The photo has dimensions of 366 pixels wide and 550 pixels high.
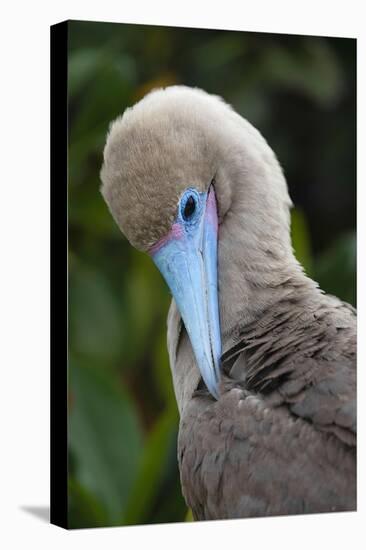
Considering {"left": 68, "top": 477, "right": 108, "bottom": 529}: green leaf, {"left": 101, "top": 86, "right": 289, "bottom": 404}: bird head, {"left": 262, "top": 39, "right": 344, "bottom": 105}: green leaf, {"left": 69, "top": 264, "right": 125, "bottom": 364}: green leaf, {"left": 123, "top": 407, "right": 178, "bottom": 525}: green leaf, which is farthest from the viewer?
{"left": 262, "top": 39, "right": 344, "bottom": 105}: green leaf

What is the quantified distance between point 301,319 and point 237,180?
57cm

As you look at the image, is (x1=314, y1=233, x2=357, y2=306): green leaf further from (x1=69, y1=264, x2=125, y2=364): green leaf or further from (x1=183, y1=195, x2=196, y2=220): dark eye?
(x1=183, y1=195, x2=196, y2=220): dark eye

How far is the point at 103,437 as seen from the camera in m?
5.48

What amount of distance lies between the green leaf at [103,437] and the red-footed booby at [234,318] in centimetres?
61

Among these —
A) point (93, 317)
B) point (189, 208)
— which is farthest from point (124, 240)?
point (189, 208)

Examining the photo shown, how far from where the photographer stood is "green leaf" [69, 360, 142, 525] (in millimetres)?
5375

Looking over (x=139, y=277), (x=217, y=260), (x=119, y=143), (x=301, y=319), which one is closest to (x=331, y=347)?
(x=301, y=319)

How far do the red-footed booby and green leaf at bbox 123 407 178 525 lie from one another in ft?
1.51

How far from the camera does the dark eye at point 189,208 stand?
4777mm

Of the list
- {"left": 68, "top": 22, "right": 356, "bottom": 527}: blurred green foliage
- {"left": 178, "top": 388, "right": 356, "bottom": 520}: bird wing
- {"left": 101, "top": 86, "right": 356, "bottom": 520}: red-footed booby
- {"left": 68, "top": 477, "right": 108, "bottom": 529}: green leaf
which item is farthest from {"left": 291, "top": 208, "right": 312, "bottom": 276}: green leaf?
{"left": 68, "top": 477, "right": 108, "bottom": 529}: green leaf

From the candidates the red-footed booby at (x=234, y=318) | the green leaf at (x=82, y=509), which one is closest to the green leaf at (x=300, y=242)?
the red-footed booby at (x=234, y=318)

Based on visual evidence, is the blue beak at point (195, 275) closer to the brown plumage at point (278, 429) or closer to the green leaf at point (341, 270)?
the brown plumage at point (278, 429)

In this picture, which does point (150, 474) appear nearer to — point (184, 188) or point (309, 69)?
point (184, 188)

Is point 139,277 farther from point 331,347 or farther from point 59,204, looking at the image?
point 331,347
